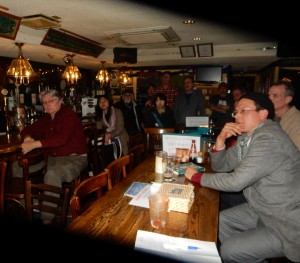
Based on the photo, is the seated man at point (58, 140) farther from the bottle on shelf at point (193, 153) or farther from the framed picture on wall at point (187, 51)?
the framed picture on wall at point (187, 51)

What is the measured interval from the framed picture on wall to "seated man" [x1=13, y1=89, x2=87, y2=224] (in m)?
3.75

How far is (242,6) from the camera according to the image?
9.15ft

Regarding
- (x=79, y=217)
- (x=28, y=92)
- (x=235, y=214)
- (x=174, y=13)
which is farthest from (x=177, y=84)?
(x=79, y=217)

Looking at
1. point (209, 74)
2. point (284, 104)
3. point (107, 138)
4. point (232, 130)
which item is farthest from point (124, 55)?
point (232, 130)

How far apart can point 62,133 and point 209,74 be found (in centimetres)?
667

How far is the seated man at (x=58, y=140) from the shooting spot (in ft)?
9.39

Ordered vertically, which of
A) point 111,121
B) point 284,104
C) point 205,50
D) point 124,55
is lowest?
point 111,121

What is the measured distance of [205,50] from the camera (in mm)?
→ 5824

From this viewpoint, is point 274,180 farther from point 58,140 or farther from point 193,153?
point 58,140

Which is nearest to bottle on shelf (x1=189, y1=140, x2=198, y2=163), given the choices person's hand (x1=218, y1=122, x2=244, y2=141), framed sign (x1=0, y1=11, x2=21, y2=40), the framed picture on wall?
person's hand (x1=218, y1=122, x2=244, y2=141)

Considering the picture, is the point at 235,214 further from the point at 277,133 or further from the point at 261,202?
the point at 277,133

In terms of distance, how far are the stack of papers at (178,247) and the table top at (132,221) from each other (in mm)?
39

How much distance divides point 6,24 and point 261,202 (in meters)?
4.08

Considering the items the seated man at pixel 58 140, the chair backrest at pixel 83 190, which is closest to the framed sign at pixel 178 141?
the chair backrest at pixel 83 190
